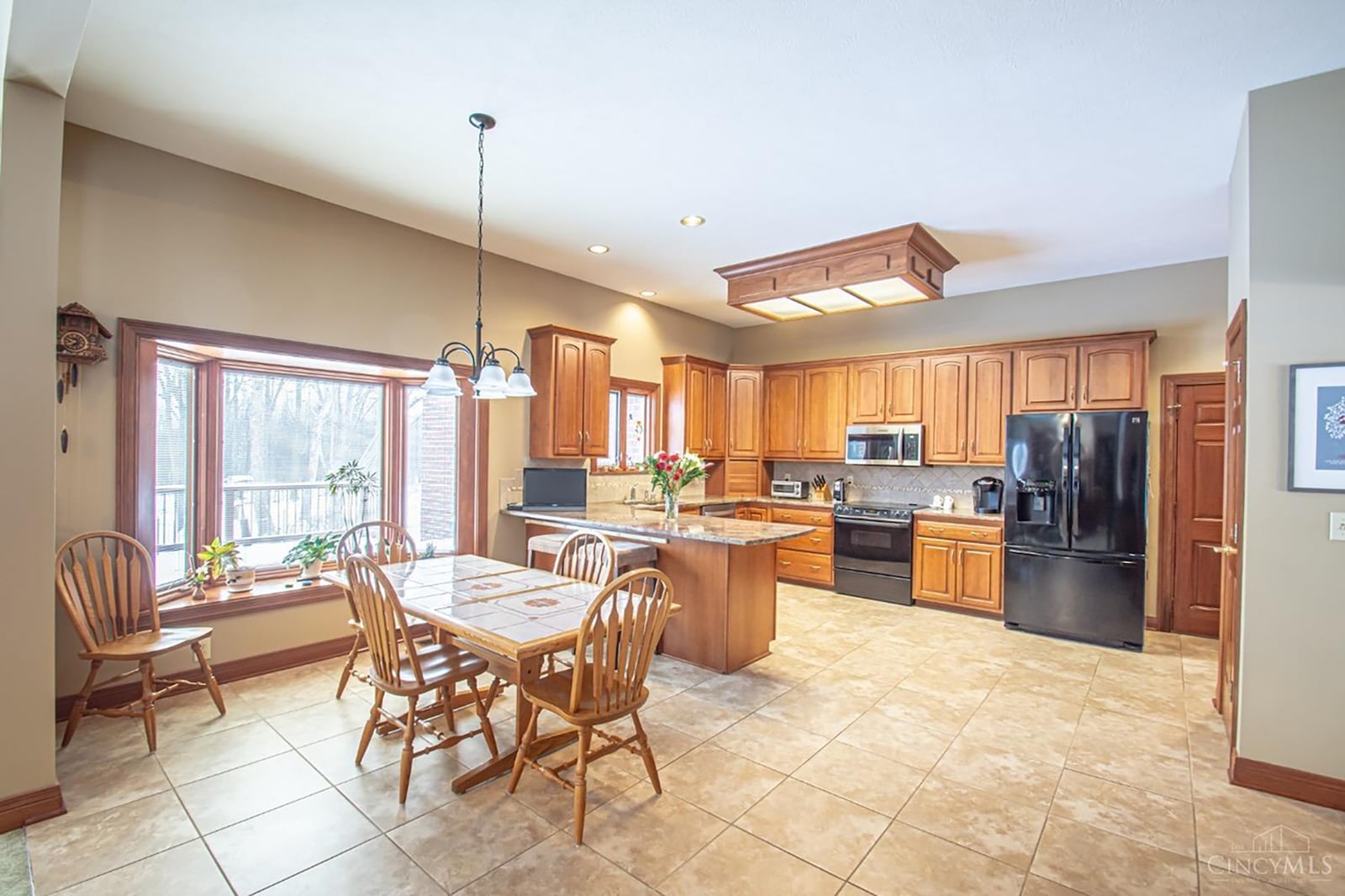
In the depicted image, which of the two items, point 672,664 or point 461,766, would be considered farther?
point 672,664

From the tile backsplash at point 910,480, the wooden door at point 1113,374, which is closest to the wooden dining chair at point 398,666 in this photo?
the tile backsplash at point 910,480

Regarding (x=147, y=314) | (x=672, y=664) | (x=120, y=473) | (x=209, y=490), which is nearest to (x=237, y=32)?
(x=147, y=314)

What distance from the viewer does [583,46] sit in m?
2.40

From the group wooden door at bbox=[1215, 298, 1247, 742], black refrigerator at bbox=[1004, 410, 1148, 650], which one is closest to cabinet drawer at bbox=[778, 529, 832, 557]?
black refrigerator at bbox=[1004, 410, 1148, 650]

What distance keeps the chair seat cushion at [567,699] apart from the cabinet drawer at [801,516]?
409 centimetres

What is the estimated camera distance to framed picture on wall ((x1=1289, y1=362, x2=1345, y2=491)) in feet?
7.93

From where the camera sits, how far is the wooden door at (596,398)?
5.38m

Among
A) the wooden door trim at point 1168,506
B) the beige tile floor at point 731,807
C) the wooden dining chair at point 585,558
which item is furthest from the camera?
the wooden door trim at point 1168,506

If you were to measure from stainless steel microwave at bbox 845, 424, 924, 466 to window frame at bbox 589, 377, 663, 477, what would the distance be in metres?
1.99

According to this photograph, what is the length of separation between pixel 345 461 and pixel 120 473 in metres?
1.43

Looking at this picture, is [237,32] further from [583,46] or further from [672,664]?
[672,664]

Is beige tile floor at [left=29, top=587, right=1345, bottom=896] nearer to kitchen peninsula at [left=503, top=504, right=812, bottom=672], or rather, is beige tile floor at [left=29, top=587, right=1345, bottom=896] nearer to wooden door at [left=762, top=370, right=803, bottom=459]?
kitchen peninsula at [left=503, top=504, right=812, bottom=672]

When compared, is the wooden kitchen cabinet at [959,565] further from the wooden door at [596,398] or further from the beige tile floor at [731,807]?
the wooden door at [596,398]

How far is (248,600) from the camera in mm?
3678
